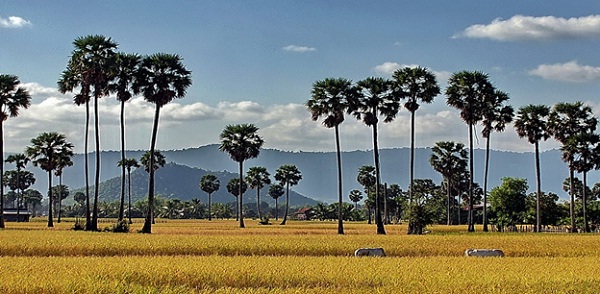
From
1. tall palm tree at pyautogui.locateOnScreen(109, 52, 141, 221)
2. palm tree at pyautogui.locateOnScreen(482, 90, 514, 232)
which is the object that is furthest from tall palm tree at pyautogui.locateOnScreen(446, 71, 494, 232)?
tall palm tree at pyautogui.locateOnScreen(109, 52, 141, 221)

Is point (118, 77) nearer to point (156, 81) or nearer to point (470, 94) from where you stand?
point (156, 81)

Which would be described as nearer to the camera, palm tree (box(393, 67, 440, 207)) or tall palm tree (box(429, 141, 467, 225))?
palm tree (box(393, 67, 440, 207))

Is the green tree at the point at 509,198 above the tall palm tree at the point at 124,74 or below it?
below

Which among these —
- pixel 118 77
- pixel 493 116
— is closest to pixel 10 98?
pixel 118 77

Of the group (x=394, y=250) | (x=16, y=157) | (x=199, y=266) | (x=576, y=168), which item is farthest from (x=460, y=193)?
(x=199, y=266)

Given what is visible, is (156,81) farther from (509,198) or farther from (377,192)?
(509,198)

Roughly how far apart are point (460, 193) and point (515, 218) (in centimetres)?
5379

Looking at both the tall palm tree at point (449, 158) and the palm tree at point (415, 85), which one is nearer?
the palm tree at point (415, 85)

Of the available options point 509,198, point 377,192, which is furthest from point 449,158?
point 377,192

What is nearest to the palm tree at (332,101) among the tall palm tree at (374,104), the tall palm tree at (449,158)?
the tall palm tree at (374,104)

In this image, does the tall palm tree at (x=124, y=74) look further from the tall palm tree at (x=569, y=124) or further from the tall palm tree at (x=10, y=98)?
the tall palm tree at (x=569, y=124)

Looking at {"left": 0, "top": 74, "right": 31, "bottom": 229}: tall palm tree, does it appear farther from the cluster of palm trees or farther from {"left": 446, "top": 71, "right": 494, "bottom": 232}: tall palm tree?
{"left": 446, "top": 71, "right": 494, "bottom": 232}: tall palm tree

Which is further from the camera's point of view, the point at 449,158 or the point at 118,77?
the point at 449,158

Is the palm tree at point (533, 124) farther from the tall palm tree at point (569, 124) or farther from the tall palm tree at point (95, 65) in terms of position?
the tall palm tree at point (95, 65)
